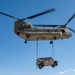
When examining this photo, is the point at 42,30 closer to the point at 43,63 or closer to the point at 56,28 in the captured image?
the point at 56,28

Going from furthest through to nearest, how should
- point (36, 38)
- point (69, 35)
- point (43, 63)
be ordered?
point (69, 35) < point (36, 38) < point (43, 63)

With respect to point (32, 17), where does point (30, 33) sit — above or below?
below

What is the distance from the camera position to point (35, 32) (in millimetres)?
54500

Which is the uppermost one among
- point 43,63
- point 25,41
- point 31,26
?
point 31,26

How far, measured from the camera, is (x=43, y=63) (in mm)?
51031

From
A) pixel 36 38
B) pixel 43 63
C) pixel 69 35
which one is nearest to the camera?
pixel 43 63

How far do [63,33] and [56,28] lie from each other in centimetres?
217

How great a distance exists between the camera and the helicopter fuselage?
53541 mm

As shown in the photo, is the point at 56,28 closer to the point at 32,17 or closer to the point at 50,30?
the point at 50,30

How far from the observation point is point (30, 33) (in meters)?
53.4

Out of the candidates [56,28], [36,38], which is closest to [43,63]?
[36,38]

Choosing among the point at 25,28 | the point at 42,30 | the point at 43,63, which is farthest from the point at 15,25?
the point at 43,63

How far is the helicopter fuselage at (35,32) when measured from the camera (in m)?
53.5

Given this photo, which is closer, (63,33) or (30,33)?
(30,33)
